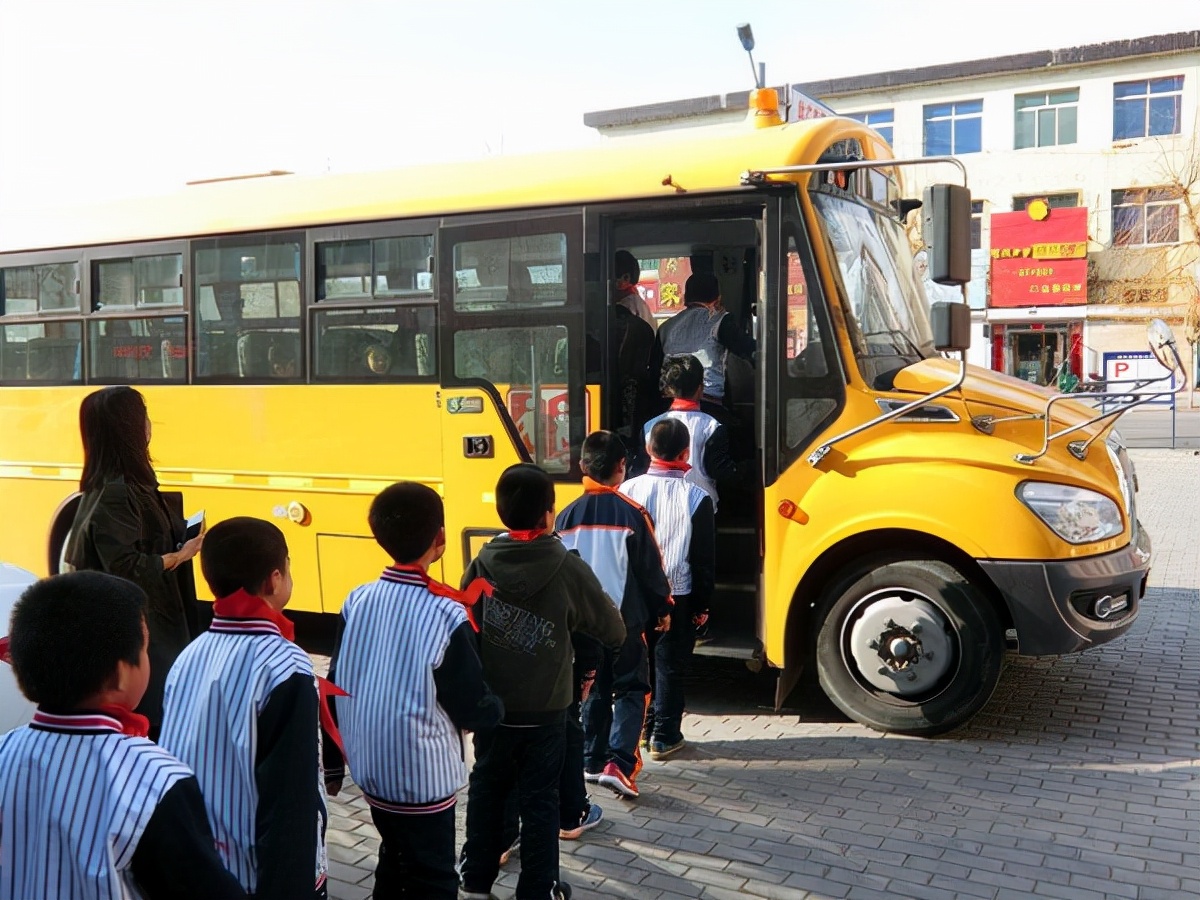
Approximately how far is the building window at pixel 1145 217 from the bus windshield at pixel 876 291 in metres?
36.8

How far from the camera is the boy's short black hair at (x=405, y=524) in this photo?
11.0 feet

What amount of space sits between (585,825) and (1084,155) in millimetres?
40877

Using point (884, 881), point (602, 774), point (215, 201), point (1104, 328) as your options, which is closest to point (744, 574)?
point (602, 774)

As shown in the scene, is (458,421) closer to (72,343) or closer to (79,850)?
(72,343)

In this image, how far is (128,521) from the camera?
3.92 metres

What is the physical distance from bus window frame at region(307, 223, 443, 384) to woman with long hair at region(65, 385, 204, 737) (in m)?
2.95

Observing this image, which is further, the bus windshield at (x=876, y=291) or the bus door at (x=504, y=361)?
the bus door at (x=504, y=361)

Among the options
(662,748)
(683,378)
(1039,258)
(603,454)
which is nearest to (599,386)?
(683,378)

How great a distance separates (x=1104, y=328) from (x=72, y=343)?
38.4 metres

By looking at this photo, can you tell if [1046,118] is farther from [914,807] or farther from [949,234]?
[914,807]

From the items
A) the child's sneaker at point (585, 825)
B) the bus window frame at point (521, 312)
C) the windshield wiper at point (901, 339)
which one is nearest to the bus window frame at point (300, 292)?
the bus window frame at point (521, 312)

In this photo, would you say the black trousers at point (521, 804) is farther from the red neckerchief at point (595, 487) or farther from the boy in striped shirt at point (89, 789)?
the boy in striped shirt at point (89, 789)

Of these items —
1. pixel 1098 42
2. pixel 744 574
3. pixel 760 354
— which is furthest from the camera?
pixel 1098 42

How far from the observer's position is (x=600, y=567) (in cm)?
476
